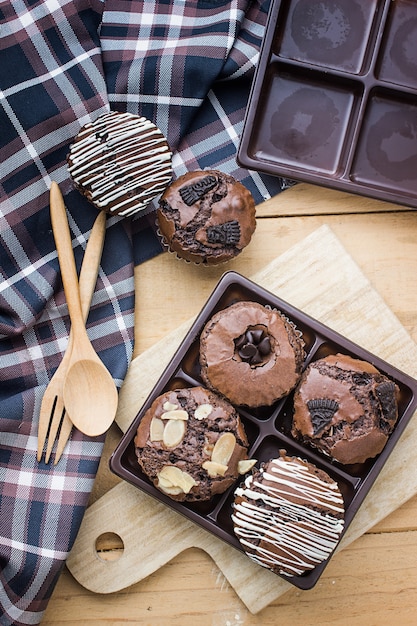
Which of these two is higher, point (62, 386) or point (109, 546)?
point (62, 386)

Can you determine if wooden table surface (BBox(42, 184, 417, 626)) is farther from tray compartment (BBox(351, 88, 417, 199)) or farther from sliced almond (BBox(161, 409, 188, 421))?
sliced almond (BBox(161, 409, 188, 421))

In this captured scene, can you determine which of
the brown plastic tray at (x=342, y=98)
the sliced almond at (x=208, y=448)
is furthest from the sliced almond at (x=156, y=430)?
the brown plastic tray at (x=342, y=98)

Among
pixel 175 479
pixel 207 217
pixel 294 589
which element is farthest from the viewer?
pixel 294 589

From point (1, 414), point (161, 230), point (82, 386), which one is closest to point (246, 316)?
point (161, 230)

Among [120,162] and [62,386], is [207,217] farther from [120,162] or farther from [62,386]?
[62,386]

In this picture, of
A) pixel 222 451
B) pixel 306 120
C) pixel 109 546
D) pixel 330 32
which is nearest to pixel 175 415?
pixel 222 451

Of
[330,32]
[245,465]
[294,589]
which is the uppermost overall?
[330,32]

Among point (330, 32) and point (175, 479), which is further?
point (330, 32)

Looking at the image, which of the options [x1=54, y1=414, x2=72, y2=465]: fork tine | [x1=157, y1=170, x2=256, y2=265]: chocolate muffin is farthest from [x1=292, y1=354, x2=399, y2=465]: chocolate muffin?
[x1=54, y1=414, x2=72, y2=465]: fork tine
